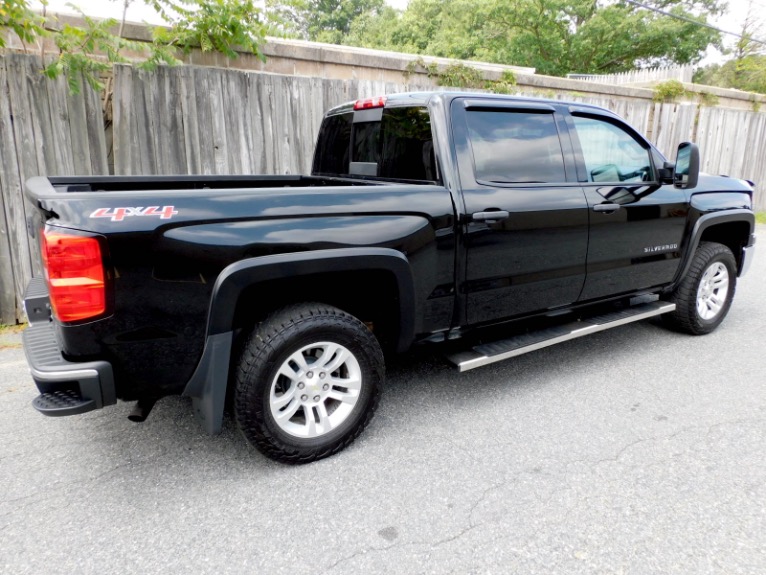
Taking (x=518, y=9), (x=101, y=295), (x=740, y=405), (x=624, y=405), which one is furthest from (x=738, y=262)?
(x=518, y=9)

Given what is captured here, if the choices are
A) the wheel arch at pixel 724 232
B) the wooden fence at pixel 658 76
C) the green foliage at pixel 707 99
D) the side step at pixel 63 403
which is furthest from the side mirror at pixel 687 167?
the wooden fence at pixel 658 76

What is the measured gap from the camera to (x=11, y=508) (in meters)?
2.36

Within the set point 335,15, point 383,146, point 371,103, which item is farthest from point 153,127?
point 335,15

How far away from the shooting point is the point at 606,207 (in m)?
3.61

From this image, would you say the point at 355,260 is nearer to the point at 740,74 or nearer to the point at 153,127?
the point at 153,127

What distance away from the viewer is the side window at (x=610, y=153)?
3.68 m

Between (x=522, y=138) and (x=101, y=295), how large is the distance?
259cm

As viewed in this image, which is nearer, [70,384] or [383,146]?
[70,384]

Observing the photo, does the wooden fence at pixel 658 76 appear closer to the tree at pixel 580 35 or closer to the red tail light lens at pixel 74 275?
the tree at pixel 580 35

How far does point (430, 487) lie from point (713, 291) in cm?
364

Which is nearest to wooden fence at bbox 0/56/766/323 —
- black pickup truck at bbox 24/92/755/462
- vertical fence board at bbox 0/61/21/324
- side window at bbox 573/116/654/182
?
vertical fence board at bbox 0/61/21/324

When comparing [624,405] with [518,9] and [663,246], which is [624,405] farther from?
[518,9]

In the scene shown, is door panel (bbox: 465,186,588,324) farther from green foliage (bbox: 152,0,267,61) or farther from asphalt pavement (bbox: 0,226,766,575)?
green foliage (bbox: 152,0,267,61)

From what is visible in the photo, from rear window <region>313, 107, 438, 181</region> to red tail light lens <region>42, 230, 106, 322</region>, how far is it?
6.07 feet
